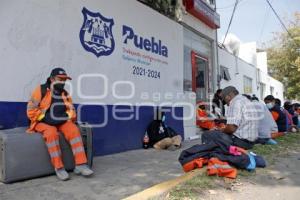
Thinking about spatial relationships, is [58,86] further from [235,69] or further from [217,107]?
[235,69]

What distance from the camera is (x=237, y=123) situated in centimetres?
618

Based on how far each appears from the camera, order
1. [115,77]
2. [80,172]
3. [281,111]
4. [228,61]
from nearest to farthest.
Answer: [80,172], [115,77], [281,111], [228,61]

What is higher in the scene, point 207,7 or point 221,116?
point 207,7

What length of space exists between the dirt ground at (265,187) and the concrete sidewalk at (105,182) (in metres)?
0.93

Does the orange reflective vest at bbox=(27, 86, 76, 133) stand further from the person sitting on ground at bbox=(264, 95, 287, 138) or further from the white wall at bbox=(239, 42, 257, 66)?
the white wall at bbox=(239, 42, 257, 66)

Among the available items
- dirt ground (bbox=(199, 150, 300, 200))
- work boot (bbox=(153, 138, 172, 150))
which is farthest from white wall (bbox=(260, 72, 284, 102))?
dirt ground (bbox=(199, 150, 300, 200))

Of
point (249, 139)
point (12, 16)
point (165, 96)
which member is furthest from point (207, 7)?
point (12, 16)

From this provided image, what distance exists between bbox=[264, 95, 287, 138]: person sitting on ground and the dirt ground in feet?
14.3

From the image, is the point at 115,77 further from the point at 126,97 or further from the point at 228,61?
the point at 228,61

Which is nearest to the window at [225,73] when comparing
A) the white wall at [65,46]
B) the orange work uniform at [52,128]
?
the white wall at [65,46]

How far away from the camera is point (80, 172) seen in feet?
17.7

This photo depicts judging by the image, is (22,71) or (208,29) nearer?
(22,71)

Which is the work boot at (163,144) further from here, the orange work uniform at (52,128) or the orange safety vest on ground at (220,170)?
the orange work uniform at (52,128)

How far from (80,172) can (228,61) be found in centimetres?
1231
